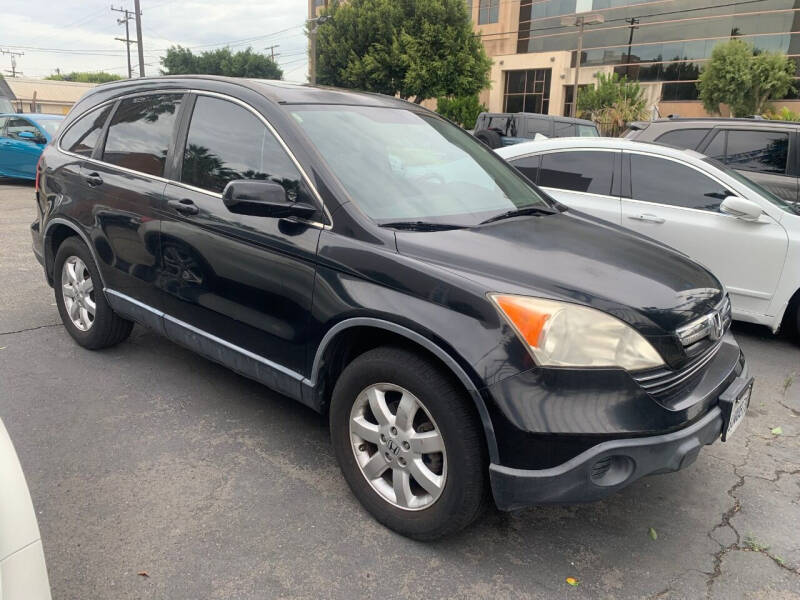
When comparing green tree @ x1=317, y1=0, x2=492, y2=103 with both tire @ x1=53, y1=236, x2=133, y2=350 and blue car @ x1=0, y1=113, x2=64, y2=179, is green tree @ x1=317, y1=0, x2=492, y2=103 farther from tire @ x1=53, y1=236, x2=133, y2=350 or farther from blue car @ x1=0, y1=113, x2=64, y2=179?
tire @ x1=53, y1=236, x2=133, y2=350

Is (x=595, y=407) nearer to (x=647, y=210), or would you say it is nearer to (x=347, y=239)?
(x=347, y=239)

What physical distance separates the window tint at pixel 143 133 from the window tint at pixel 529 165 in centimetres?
329

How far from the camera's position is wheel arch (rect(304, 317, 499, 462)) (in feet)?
7.37

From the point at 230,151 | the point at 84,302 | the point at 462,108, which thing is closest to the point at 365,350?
the point at 230,151

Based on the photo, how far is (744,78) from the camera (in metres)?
30.1

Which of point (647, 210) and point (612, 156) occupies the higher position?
point (612, 156)

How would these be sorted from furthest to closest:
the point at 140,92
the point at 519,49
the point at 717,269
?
the point at 519,49 < the point at 717,269 < the point at 140,92

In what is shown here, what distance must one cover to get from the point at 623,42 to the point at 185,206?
41562 mm

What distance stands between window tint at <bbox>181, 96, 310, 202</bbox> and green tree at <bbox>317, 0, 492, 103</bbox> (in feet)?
103

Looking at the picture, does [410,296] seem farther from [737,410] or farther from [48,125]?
[48,125]

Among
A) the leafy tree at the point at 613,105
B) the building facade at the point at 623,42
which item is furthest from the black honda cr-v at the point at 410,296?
the building facade at the point at 623,42

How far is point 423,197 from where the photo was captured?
296 centimetres

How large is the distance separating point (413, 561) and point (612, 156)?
4147 mm

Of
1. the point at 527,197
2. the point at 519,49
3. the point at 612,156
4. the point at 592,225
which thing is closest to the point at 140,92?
the point at 527,197
